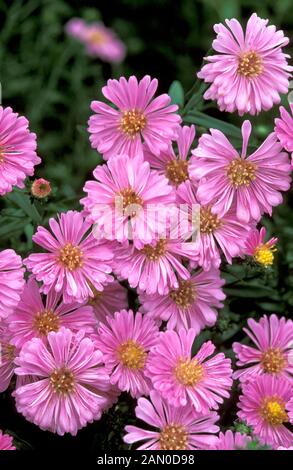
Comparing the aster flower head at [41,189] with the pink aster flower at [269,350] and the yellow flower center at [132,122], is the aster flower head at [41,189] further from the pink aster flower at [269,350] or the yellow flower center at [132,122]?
the pink aster flower at [269,350]

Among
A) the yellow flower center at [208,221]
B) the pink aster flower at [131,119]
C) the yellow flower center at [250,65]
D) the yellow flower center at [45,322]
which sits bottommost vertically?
the yellow flower center at [45,322]

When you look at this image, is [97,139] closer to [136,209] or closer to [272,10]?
[136,209]

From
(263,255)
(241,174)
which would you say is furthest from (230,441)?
(241,174)

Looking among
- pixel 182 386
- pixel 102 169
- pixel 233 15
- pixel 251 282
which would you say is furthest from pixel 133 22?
pixel 182 386

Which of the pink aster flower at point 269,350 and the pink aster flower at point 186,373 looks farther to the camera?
the pink aster flower at point 269,350

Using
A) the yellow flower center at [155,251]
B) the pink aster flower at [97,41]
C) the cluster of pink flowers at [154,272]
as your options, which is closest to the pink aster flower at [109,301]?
the cluster of pink flowers at [154,272]
